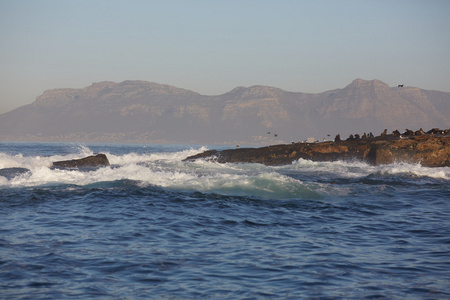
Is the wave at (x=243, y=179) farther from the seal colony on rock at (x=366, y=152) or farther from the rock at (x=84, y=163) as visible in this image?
the rock at (x=84, y=163)

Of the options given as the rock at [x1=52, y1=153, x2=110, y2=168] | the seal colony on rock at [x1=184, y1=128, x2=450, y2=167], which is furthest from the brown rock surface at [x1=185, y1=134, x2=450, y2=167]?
the rock at [x1=52, y1=153, x2=110, y2=168]

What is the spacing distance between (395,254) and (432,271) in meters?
1.26

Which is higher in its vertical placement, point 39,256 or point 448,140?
point 448,140

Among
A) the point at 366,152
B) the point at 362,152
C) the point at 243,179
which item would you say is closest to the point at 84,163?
the point at 243,179

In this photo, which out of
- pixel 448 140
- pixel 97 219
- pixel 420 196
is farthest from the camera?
pixel 448 140

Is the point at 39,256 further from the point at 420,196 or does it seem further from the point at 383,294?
the point at 420,196

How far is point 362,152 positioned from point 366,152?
263 millimetres

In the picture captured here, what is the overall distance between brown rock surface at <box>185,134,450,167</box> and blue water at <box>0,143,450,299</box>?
9.09m

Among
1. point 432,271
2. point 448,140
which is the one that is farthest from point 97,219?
point 448,140

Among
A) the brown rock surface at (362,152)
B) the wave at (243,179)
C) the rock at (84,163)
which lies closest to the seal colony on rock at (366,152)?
the brown rock surface at (362,152)

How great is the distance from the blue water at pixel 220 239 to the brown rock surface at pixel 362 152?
29.8 ft

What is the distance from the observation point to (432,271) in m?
8.61

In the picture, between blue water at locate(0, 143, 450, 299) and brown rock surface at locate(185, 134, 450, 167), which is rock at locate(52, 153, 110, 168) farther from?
blue water at locate(0, 143, 450, 299)

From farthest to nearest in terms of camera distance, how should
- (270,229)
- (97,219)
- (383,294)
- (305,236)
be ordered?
(97,219) → (270,229) → (305,236) → (383,294)
